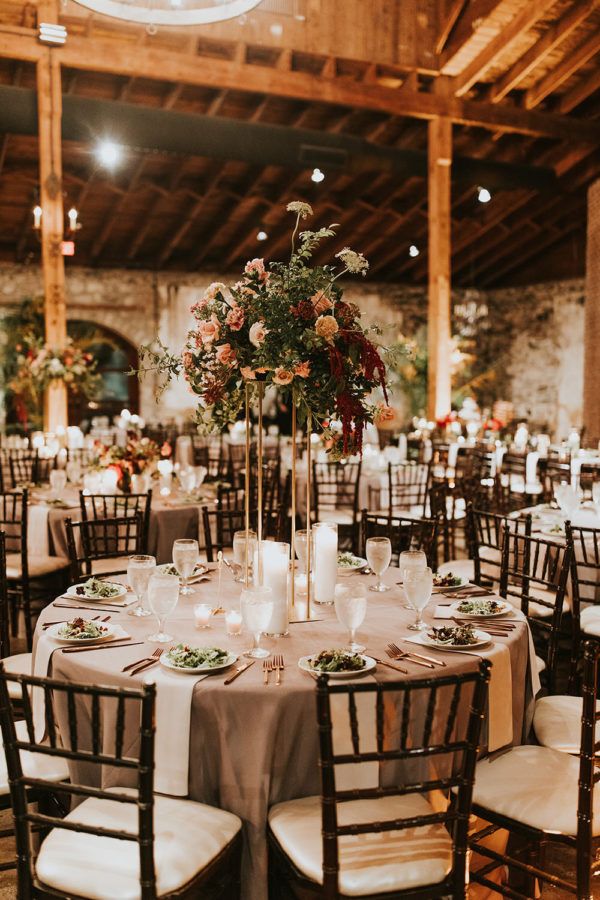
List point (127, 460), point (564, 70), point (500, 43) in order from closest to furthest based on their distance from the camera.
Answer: point (127, 460) < point (500, 43) < point (564, 70)

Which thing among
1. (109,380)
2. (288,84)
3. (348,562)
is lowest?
(348,562)

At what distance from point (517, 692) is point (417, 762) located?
1.48 ft

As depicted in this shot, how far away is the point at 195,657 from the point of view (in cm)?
224

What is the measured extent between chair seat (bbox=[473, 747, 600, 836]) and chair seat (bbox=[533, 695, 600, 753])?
4.9 inches

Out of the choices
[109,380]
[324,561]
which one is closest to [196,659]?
[324,561]

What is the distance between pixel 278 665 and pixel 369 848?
523 mm

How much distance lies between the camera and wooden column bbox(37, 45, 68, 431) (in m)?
8.66

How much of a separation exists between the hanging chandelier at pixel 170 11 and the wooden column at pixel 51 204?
4703 mm

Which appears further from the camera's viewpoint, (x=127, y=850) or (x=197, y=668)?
(x=197, y=668)

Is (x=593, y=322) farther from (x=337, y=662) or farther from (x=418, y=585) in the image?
(x=337, y=662)

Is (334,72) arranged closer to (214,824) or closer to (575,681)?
(575,681)

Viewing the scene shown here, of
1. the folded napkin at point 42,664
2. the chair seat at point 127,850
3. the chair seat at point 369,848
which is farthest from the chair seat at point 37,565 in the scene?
the chair seat at point 369,848

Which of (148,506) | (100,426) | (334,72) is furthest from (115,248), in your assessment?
(148,506)

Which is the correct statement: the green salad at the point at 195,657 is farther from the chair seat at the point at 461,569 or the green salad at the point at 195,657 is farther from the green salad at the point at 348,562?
the chair seat at the point at 461,569
